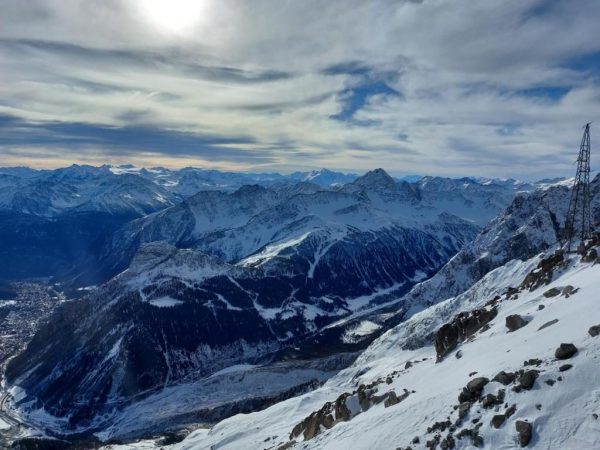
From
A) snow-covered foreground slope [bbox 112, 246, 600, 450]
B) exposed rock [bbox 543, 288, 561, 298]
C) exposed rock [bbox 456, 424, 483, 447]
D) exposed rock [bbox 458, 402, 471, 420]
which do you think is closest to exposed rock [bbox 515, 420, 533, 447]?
snow-covered foreground slope [bbox 112, 246, 600, 450]

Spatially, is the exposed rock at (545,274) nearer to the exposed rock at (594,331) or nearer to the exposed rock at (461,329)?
the exposed rock at (461,329)

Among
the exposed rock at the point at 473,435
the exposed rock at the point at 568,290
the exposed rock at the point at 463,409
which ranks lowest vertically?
the exposed rock at the point at 473,435

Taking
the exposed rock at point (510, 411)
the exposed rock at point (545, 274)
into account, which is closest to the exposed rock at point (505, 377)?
the exposed rock at point (510, 411)

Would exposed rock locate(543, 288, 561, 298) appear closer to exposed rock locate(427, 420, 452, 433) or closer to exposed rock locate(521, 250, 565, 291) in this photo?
exposed rock locate(521, 250, 565, 291)

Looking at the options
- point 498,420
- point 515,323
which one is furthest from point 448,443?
point 515,323

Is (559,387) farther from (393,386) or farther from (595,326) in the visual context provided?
(393,386)

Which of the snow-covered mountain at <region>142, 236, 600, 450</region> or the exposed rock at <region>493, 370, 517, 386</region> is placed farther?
the exposed rock at <region>493, 370, 517, 386</region>

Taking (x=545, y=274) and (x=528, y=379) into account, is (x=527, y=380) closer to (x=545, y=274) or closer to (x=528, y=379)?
(x=528, y=379)
